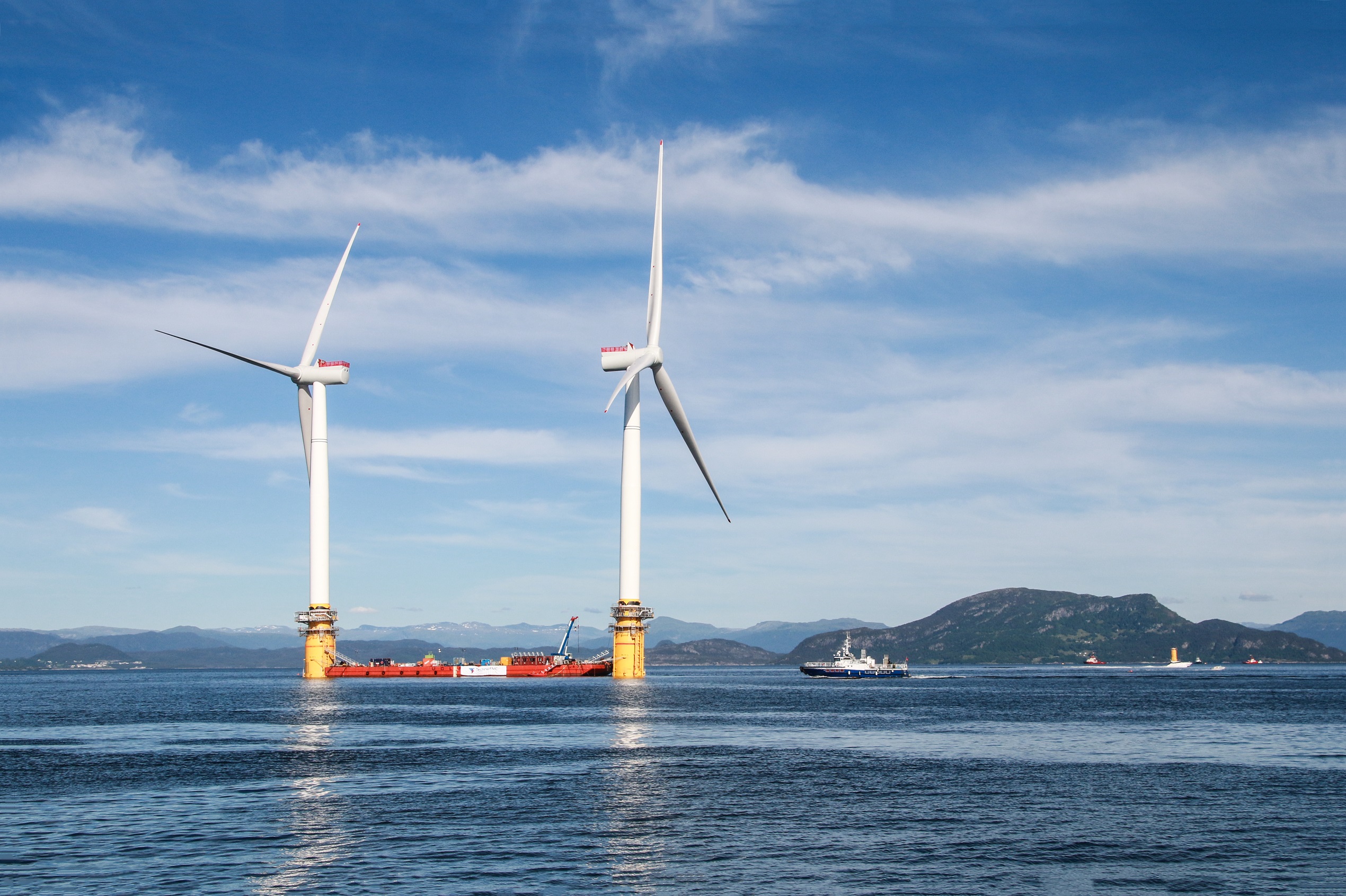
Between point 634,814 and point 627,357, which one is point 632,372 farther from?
point 634,814

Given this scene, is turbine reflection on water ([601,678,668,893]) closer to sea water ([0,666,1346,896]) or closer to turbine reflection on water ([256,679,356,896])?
sea water ([0,666,1346,896])

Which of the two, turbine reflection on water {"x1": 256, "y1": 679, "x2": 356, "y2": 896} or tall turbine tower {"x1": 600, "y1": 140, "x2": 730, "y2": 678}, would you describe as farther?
tall turbine tower {"x1": 600, "y1": 140, "x2": 730, "y2": 678}

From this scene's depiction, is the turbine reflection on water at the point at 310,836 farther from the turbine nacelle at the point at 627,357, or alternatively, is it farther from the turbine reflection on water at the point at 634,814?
the turbine nacelle at the point at 627,357

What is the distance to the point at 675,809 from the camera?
189 ft

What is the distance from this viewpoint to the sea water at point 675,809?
42.2m

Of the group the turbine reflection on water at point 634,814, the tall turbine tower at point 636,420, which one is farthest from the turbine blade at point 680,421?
the turbine reflection on water at point 634,814

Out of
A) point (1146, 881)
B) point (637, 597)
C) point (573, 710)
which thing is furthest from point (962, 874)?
point (637, 597)

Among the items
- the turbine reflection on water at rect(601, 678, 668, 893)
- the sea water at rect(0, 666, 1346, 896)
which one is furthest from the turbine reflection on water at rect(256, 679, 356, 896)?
the turbine reflection on water at rect(601, 678, 668, 893)

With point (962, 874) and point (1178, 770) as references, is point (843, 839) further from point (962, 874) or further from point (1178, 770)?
point (1178, 770)

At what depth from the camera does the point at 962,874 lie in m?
42.4

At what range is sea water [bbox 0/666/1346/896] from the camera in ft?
138

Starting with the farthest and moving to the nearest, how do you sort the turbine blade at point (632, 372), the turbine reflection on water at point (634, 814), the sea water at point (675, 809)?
the turbine blade at point (632, 372) → the turbine reflection on water at point (634, 814) → the sea water at point (675, 809)

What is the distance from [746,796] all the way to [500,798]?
44.2 ft

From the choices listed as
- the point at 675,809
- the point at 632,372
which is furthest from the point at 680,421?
the point at 675,809
